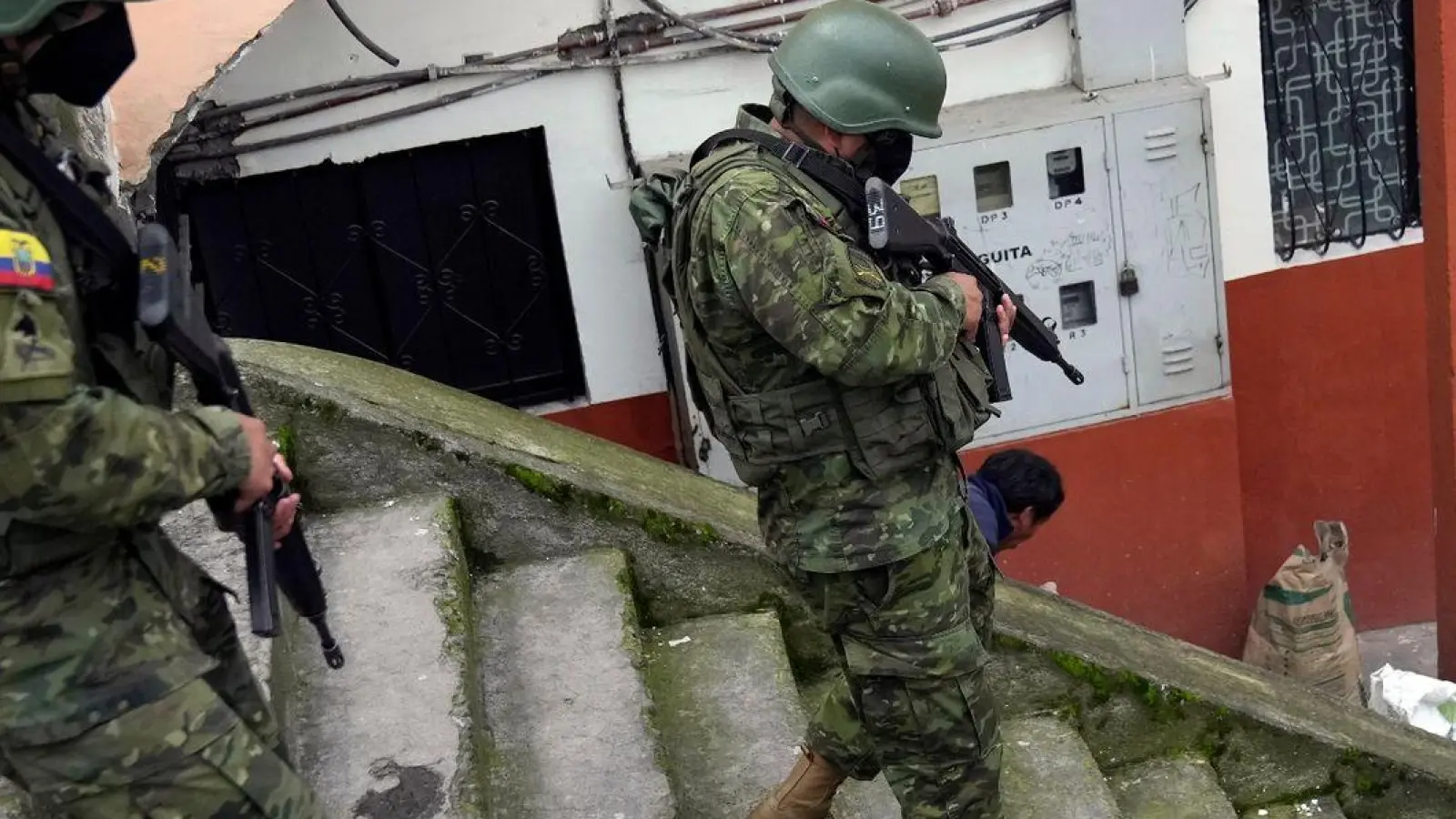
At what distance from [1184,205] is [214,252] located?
11.3ft

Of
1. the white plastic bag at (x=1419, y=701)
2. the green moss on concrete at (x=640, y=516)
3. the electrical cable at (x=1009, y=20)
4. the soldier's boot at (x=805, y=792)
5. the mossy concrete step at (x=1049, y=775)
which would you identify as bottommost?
the white plastic bag at (x=1419, y=701)

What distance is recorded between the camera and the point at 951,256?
3014 mm

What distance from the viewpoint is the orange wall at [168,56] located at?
4555mm

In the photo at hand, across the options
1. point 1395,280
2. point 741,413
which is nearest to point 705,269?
point 741,413

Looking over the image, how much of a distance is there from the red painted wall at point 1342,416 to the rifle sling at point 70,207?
4.98 metres

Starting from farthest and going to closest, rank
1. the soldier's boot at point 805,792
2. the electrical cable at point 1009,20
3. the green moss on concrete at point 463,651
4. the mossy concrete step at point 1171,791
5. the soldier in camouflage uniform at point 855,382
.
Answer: the electrical cable at point 1009,20
the mossy concrete step at point 1171,791
the soldier's boot at point 805,792
the green moss on concrete at point 463,651
the soldier in camouflage uniform at point 855,382

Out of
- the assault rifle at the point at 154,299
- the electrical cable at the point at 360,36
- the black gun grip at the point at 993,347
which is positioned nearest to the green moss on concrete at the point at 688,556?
the black gun grip at the point at 993,347

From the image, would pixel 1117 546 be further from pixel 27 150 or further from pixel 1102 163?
pixel 27 150

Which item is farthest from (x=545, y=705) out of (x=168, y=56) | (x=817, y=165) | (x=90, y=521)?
(x=168, y=56)

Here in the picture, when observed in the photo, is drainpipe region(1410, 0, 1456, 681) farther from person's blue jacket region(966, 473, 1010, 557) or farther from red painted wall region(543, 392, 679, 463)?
red painted wall region(543, 392, 679, 463)

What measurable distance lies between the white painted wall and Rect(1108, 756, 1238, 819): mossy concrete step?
2653mm

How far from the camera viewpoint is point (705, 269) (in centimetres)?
277

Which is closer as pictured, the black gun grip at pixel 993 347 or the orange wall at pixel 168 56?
the black gun grip at pixel 993 347

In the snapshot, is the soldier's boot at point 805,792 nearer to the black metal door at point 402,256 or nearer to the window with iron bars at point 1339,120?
the black metal door at point 402,256
